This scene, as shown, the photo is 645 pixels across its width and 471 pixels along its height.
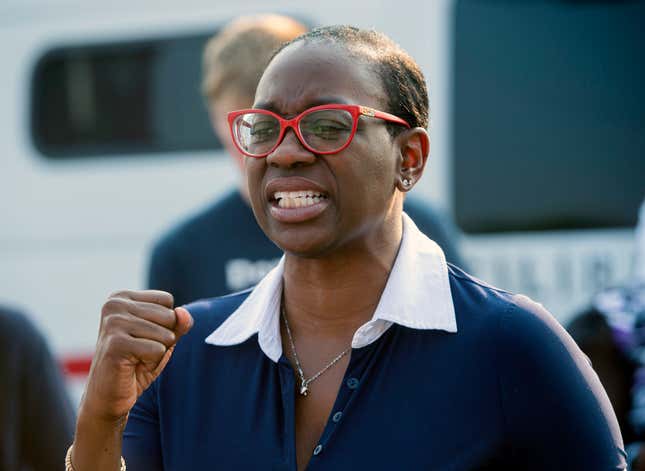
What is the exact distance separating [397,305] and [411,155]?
30 centimetres

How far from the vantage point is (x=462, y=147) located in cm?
454

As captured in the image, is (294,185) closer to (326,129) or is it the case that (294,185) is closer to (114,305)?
(326,129)

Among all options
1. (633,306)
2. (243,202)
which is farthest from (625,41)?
(243,202)

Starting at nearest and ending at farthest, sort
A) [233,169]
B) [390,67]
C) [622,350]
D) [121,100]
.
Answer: [390,67] < [622,350] < [233,169] < [121,100]

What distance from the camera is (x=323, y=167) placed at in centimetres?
196

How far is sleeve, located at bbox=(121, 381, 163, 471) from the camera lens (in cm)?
207

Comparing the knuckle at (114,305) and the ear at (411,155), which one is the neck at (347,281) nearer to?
the ear at (411,155)

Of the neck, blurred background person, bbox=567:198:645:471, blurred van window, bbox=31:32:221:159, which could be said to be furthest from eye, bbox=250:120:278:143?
blurred van window, bbox=31:32:221:159

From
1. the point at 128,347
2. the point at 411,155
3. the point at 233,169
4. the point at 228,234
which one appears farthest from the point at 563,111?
the point at 128,347

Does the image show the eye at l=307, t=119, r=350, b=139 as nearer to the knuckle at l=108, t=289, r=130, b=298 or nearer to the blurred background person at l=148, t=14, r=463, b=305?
the knuckle at l=108, t=289, r=130, b=298

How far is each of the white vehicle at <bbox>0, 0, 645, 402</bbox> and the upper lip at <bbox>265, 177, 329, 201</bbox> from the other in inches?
102

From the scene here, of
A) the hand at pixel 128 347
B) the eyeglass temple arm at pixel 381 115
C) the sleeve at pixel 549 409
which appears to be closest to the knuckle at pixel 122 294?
the hand at pixel 128 347

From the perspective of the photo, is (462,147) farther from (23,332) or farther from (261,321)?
(261,321)

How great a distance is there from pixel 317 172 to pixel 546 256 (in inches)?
104
